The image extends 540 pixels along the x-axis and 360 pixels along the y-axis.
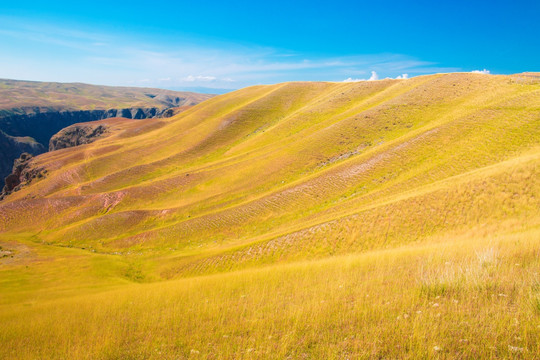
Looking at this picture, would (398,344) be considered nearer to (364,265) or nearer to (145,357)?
(145,357)

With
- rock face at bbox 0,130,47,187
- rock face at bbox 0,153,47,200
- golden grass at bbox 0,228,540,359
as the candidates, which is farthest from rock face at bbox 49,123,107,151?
golden grass at bbox 0,228,540,359

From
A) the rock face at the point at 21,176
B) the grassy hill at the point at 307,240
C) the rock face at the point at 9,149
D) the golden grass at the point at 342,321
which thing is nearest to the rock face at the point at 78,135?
the rock face at the point at 21,176

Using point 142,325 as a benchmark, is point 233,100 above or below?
above

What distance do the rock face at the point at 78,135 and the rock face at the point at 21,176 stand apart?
23036mm

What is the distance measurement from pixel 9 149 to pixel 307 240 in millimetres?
237406

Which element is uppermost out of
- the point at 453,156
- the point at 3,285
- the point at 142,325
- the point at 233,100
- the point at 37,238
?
the point at 233,100

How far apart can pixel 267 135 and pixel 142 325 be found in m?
64.5

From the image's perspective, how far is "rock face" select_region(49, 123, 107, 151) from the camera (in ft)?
393

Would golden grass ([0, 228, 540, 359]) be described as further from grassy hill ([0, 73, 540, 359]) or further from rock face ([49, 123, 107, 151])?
rock face ([49, 123, 107, 151])

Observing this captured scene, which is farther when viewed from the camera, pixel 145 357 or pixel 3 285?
pixel 3 285

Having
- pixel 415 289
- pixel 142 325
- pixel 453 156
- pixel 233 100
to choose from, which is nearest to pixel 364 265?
A: pixel 415 289

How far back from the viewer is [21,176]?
8638cm

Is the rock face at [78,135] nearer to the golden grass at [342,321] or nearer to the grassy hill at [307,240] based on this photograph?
the grassy hill at [307,240]

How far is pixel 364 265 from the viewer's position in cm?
995
